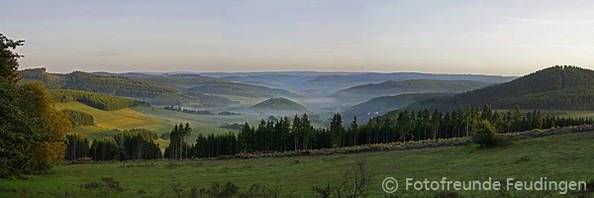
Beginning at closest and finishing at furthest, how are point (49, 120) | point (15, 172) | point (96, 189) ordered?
point (96, 189) → point (15, 172) → point (49, 120)

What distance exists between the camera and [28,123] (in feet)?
63.2

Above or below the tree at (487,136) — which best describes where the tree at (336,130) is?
below

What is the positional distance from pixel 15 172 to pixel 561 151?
44731mm

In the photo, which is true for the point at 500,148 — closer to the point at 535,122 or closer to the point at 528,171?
the point at 528,171

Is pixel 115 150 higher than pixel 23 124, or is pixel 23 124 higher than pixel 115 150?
pixel 23 124

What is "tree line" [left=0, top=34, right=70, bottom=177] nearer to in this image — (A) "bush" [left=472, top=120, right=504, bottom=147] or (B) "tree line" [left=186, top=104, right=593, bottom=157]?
(A) "bush" [left=472, top=120, right=504, bottom=147]

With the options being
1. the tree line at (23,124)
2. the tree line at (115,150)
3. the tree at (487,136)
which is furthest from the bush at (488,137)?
the tree line at (115,150)

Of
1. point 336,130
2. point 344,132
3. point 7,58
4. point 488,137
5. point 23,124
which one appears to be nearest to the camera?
point 23,124

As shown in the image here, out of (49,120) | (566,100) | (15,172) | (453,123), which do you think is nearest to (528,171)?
(15,172)

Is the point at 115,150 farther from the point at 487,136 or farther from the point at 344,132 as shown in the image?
the point at 487,136

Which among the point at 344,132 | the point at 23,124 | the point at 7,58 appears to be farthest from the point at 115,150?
the point at 23,124

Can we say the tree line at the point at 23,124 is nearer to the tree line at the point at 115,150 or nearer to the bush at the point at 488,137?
the bush at the point at 488,137

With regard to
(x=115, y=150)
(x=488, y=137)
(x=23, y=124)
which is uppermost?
(x=23, y=124)

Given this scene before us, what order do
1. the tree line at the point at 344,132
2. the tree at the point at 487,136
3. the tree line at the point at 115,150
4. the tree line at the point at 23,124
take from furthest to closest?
the tree line at the point at 115,150 < the tree line at the point at 344,132 < the tree at the point at 487,136 < the tree line at the point at 23,124
